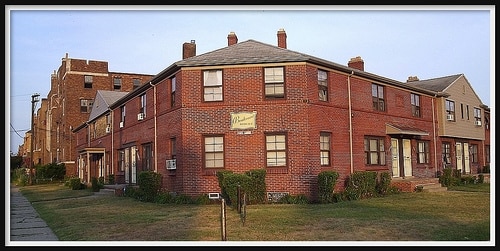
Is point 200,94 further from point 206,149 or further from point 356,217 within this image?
point 356,217

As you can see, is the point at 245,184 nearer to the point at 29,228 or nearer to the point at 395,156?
the point at 29,228

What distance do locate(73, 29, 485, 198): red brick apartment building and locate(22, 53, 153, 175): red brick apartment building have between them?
28933 millimetres

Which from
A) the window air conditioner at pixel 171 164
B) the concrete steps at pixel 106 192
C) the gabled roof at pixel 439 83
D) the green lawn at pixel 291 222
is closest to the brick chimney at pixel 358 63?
the gabled roof at pixel 439 83

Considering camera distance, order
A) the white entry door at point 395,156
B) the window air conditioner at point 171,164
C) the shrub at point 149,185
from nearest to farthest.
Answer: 1. the window air conditioner at point 171,164
2. the shrub at point 149,185
3. the white entry door at point 395,156

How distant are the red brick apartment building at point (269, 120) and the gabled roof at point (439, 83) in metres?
4.51

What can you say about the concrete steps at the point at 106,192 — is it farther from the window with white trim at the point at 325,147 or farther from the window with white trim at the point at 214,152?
the window with white trim at the point at 325,147

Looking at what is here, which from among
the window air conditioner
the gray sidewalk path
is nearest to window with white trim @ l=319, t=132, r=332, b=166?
the window air conditioner

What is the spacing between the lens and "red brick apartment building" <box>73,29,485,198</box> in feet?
60.4

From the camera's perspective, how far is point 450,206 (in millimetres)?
15773

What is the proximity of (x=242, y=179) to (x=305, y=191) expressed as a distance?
2.80 m

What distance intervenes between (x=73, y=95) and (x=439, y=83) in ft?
124

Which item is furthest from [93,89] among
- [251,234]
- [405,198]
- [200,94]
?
[251,234]

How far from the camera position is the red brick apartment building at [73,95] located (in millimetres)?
50531

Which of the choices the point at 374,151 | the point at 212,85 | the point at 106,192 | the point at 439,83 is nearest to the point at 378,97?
the point at 374,151
